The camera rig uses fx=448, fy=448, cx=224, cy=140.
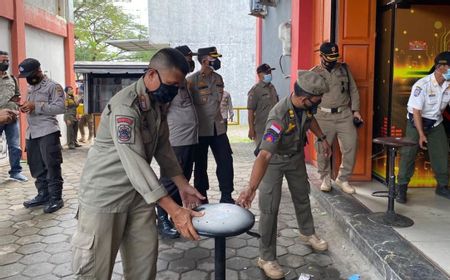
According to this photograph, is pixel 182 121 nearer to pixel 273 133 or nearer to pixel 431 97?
pixel 273 133

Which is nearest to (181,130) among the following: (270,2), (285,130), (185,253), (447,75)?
(185,253)

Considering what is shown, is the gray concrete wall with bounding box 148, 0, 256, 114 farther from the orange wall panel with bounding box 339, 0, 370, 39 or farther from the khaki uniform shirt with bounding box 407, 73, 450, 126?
the khaki uniform shirt with bounding box 407, 73, 450, 126

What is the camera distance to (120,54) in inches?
1163

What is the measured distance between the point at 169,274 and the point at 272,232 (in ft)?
2.98

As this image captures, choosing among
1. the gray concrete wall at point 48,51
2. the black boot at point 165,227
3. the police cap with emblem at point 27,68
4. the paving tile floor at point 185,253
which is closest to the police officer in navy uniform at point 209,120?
the black boot at point 165,227

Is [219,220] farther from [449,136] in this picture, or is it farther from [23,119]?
[23,119]

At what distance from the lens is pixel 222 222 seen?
86.0 inches

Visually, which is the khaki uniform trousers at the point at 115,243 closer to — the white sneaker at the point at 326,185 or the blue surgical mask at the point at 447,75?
the white sneaker at the point at 326,185

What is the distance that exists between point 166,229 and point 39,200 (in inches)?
80.4

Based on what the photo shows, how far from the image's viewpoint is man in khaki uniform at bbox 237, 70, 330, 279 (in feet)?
10.4

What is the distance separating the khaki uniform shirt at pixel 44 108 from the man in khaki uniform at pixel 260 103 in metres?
2.71

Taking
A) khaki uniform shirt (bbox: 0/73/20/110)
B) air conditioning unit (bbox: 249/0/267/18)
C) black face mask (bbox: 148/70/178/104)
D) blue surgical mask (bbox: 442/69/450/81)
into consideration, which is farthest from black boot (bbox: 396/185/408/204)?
air conditioning unit (bbox: 249/0/267/18)

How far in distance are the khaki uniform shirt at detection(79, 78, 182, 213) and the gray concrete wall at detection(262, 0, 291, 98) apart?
6107 millimetres

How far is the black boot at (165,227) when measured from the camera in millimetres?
4406
